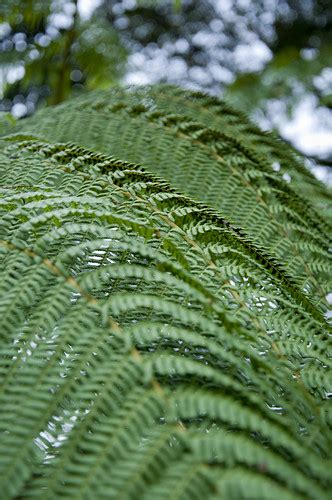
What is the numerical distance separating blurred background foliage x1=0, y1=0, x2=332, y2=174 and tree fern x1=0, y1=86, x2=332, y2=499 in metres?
1.35

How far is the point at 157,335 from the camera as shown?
1.87 ft

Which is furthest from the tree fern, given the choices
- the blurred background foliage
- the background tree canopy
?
the blurred background foliage

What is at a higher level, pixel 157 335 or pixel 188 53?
pixel 188 53

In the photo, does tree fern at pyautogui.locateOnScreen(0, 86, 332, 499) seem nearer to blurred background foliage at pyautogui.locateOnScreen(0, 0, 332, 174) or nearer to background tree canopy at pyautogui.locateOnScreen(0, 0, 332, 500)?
background tree canopy at pyautogui.locateOnScreen(0, 0, 332, 500)

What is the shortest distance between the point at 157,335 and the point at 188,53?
13.2ft

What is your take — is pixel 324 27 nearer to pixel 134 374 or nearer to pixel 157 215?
pixel 157 215

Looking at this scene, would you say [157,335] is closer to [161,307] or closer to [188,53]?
[161,307]

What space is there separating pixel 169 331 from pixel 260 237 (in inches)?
19.4

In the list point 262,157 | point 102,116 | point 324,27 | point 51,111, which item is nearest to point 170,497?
point 262,157

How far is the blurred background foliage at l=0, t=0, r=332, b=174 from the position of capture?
2.46 meters

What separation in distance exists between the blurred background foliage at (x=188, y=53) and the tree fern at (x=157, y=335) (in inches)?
53.3

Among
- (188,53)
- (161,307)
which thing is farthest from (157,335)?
(188,53)

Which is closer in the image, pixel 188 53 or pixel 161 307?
pixel 161 307

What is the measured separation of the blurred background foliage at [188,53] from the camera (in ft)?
8.07
